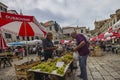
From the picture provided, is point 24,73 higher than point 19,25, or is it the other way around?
point 19,25

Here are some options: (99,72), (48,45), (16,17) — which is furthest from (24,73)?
(99,72)

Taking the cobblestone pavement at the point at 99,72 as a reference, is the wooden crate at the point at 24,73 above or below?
above

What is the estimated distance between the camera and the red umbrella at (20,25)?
5258 millimetres

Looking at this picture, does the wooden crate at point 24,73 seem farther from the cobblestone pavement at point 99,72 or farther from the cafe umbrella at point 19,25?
the cobblestone pavement at point 99,72

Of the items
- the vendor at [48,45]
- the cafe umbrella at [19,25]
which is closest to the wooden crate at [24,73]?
the vendor at [48,45]

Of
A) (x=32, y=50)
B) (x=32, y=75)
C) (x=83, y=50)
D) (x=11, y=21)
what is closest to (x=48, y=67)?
(x=32, y=75)

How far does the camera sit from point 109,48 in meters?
21.4

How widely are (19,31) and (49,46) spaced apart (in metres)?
1.23

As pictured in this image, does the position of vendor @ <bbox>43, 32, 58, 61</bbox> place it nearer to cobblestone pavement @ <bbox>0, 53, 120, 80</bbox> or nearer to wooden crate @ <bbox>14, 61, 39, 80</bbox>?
wooden crate @ <bbox>14, 61, 39, 80</bbox>

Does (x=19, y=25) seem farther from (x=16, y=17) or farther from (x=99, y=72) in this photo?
(x=99, y=72)

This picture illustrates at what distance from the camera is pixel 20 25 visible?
606 cm

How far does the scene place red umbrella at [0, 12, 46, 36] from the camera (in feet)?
17.3

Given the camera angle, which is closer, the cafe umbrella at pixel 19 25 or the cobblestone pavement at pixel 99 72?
the cafe umbrella at pixel 19 25

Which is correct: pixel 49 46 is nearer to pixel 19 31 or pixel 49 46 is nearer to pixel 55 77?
pixel 19 31
